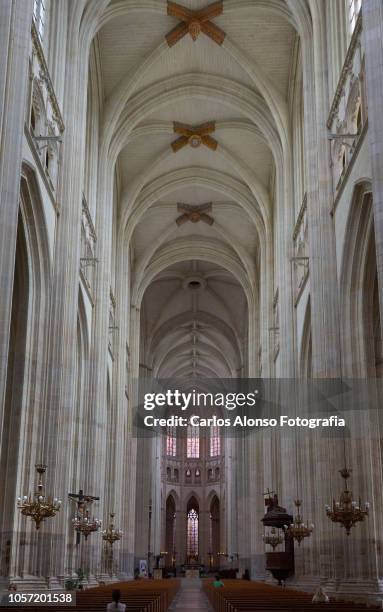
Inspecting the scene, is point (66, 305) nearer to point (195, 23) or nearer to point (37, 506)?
point (37, 506)

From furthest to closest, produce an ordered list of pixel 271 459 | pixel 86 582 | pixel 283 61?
pixel 271 459
pixel 283 61
pixel 86 582

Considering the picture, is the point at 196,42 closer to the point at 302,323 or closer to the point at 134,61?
the point at 134,61

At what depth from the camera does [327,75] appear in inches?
822

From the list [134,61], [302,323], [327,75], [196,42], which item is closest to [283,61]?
[196,42]

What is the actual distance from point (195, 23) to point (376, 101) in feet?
48.8

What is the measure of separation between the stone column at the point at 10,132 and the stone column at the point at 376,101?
19.0 feet

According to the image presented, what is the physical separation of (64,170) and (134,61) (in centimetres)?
889

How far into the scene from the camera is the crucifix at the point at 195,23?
26031mm

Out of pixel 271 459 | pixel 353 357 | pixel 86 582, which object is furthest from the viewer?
pixel 271 459

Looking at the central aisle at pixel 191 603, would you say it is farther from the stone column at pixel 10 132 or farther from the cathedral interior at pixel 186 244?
the stone column at pixel 10 132

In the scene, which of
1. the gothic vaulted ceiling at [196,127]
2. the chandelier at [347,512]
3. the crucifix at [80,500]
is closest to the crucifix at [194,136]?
the gothic vaulted ceiling at [196,127]

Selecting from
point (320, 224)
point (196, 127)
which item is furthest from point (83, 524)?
point (196, 127)

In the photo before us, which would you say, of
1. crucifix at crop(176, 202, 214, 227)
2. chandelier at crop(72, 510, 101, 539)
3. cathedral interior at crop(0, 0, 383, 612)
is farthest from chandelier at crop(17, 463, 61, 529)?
crucifix at crop(176, 202, 214, 227)

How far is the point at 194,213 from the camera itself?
39.4 metres
